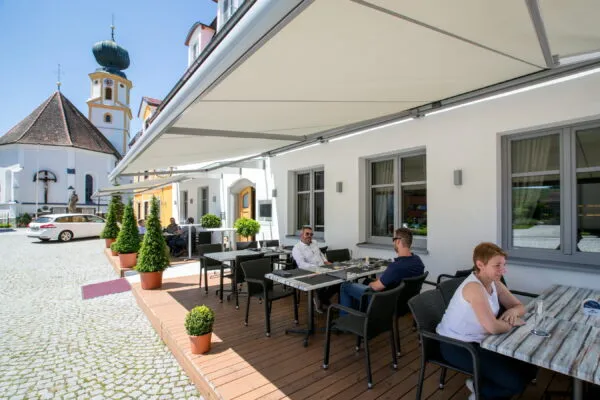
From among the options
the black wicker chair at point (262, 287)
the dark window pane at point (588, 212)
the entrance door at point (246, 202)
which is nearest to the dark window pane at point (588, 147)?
the dark window pane at point (588, 212)

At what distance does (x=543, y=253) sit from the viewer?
156 inches

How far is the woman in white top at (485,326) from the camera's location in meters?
2.16

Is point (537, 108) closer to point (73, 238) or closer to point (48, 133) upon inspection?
point (73, 238)

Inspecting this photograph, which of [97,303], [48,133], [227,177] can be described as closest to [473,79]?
[97,303]

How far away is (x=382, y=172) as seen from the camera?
241 inches

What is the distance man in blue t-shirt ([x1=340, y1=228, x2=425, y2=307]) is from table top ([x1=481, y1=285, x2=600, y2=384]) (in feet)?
3.57

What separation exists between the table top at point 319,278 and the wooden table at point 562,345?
5.70 feet

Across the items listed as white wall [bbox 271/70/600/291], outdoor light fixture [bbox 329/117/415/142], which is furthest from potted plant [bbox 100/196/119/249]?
white wall [bbox 271/70/600/291]

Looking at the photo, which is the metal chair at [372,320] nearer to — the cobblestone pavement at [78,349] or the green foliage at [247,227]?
the cobblestone pavement at [78,349]

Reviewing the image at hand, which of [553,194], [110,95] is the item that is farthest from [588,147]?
[110,95]

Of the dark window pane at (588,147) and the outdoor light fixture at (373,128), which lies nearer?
the dark window pane at (588,147)

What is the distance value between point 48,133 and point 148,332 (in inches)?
1500

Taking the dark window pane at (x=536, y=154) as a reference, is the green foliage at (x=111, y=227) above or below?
below

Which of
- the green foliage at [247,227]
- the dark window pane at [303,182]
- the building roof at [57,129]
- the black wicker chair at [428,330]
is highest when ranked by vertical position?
the building roof at [57,129]
